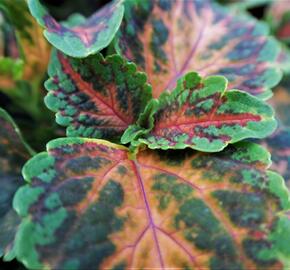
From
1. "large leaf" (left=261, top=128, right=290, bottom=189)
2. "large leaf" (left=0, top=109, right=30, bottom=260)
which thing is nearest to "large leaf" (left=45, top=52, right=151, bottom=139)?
"large leaf" (left=0, top=109, right=30, bottom=260)

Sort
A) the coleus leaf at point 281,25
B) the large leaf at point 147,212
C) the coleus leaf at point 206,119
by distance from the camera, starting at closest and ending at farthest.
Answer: the large leaf at point 147,212
the coleus leaf at point 206,119
the coleus leaf at point 281,25

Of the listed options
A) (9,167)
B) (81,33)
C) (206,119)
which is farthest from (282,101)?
(9,167)

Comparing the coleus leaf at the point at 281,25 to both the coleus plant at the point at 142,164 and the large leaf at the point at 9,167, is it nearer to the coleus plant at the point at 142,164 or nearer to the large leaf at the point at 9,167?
the coleus plant at the point at 142,164

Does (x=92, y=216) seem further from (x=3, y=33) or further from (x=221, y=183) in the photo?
(x=3, y=33)

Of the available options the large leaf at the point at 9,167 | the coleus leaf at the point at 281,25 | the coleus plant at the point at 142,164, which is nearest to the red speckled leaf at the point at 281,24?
the coleus leaf at the point at 281,25

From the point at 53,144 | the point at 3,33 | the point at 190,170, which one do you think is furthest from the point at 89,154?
the point at 3,33

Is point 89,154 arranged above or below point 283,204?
above

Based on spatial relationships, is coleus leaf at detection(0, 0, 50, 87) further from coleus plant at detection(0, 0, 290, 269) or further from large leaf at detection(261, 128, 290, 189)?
large leaf at detection(261, 128, 290, 189)
